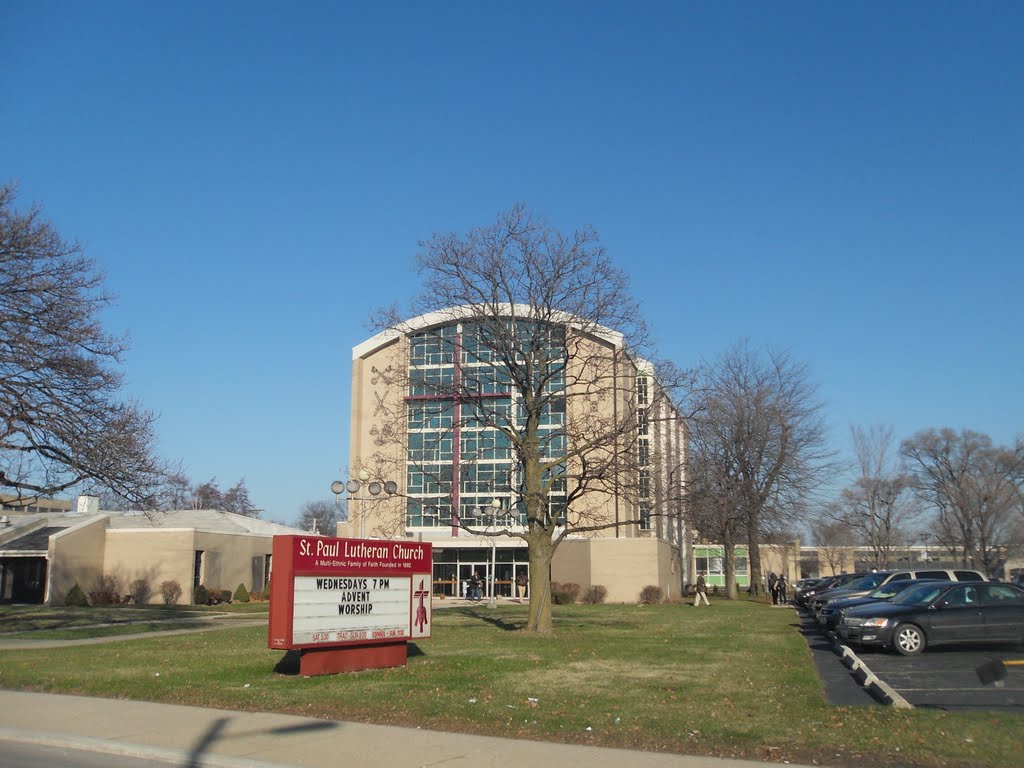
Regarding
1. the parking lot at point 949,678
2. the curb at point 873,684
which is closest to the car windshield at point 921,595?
the parking lot at point 949,678

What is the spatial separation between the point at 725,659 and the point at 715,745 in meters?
8.76

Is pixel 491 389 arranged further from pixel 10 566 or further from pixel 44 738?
pixel 10 566

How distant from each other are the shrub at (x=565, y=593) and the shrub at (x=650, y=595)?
3.54m

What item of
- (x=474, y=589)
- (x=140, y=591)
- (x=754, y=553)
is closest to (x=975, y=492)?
(x=754, y=553)

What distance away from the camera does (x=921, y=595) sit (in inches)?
792

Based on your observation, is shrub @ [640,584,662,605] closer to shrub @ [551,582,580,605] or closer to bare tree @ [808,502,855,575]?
shrub @ [551,582,580,605]

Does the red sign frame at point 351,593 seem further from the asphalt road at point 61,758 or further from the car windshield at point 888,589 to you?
the car windshield at point 888,589

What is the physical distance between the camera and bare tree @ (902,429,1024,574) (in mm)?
60062

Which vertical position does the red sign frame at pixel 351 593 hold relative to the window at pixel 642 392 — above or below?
below

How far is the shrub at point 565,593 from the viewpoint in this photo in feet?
162

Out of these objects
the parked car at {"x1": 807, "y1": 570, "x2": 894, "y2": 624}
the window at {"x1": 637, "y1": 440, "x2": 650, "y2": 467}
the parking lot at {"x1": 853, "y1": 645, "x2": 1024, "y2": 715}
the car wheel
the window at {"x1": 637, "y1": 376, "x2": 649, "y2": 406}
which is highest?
the window at {"x1": 637, "y1": 376, "x2": 649, "y2": 406}

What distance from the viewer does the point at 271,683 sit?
1466cm

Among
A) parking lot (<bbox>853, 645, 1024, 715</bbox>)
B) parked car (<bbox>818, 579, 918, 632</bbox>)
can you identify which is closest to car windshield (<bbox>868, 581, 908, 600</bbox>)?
parked car (<bbox>818, 579, 918, 632</bbox>)

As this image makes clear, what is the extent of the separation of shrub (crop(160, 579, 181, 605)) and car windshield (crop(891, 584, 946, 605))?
37.4m
